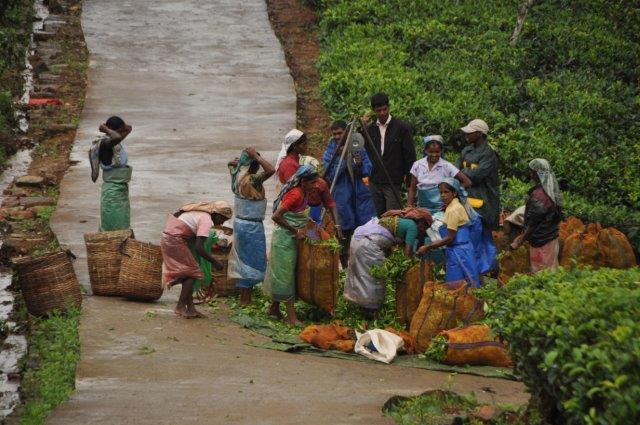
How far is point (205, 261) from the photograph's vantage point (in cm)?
1188

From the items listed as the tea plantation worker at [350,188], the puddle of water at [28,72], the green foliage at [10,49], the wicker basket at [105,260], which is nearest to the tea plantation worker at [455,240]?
the tea plantation worker at [350,188]

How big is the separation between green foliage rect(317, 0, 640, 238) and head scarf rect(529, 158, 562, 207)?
3476 mm

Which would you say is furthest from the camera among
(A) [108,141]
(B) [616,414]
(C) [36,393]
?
(A) [108,141]

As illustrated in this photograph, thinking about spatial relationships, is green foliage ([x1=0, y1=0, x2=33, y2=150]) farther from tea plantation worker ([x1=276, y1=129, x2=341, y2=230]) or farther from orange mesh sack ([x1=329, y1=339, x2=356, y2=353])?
orange mesh sack ([x1=329, y1=339, x2=356, y2=353])

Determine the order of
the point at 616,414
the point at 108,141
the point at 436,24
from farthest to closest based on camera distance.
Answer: the point at 436,24 → the point at 108,141 → the point at 616,414

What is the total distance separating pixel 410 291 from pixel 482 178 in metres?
1.70

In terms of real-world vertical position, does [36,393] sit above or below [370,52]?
above

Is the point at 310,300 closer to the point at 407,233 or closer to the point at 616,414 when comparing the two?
the point at 407,233

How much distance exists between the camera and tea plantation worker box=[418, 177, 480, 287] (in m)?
11.5

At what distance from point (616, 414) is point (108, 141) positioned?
24.7 feet

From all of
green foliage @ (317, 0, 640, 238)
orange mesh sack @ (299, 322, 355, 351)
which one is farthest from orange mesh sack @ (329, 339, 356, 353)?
green foliage @ (317, 0, 640, 238)

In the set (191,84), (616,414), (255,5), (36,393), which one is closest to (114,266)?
(36,393)

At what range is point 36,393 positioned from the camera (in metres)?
9.61

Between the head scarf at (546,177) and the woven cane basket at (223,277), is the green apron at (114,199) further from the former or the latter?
the head scarf at (546,177)
